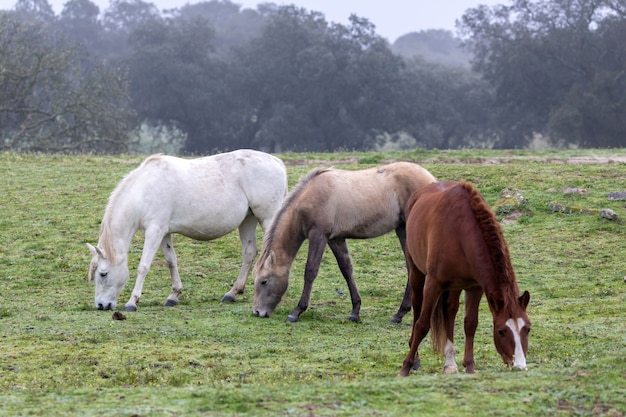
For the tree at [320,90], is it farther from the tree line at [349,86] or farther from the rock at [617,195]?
the rock at [617,195]

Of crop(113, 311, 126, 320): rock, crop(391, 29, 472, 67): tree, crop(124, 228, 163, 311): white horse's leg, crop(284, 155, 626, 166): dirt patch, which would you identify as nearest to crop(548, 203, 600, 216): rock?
crop(284, 155, 626, 166): dirt patch

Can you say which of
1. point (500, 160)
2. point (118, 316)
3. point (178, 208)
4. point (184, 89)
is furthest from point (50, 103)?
point (118, 316)

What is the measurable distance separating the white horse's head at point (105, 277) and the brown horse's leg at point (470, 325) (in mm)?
5542

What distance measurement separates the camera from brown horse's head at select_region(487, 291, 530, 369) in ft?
24.5

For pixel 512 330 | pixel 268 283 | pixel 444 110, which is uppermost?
pixel 444 110

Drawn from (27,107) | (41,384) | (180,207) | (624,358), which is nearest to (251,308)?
(180,207)

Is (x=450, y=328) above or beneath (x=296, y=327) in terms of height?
above

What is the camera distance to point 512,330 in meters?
7.47

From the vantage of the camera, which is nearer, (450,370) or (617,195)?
(450,370)

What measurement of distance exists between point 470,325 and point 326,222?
3.79 metres

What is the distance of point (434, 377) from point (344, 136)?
142 ft

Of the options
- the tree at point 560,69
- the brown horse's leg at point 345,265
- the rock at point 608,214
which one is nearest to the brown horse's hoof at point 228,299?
the brown horse's leg at point 345,265

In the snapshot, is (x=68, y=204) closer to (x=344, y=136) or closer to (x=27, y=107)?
(x=27, y=107)

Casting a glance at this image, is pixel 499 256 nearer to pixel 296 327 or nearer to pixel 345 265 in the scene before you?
pixel 296 327
